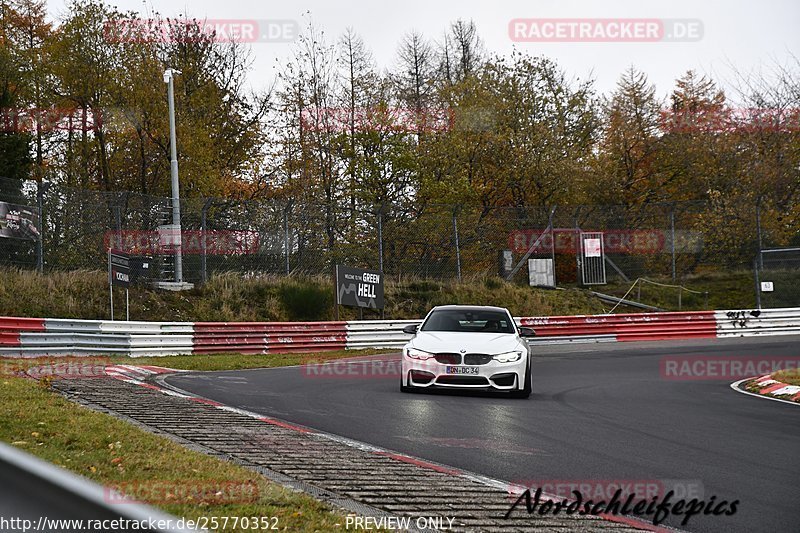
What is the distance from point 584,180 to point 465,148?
23.1 ft

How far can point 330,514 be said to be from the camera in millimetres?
5277

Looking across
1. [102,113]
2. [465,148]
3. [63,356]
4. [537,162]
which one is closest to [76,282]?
[63,356]

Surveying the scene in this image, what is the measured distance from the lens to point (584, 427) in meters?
10.0

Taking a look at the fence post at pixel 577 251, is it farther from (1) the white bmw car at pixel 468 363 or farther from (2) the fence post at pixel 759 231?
(1) the white bmw car at pixel 468 363

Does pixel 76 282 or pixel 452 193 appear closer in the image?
pixel 76 282

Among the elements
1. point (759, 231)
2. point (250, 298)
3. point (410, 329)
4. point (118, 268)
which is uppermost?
point (759, 231)

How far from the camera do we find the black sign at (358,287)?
2548 centimetres

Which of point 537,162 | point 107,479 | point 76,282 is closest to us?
point 107,479

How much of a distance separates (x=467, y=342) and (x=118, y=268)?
36.5 ft

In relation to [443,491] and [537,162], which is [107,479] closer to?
[443,491]

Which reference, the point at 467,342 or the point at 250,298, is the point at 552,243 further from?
the point at 467,342

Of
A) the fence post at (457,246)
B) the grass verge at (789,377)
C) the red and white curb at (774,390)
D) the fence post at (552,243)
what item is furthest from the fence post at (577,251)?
the red and white curb at (774,390)

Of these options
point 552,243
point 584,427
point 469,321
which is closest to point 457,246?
point 552,243

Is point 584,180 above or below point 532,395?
above
